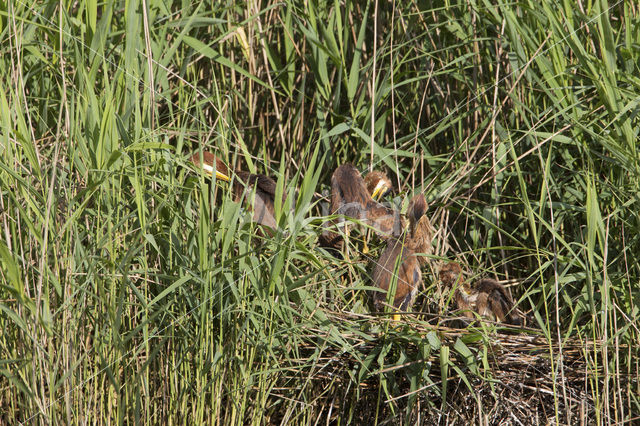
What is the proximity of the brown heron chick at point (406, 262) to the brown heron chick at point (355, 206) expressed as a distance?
0.31ft

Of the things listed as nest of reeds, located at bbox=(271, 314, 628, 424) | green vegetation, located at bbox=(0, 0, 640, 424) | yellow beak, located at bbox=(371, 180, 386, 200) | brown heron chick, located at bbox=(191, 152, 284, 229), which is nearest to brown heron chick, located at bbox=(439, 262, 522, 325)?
green vegetation, located at bbox=(0, 0, 640, 424)

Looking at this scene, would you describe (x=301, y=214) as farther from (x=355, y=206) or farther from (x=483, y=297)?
(x=483, y=297)

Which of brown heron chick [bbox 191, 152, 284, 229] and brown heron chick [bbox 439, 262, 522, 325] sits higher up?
brown heron chick [bbox 191, 152, 284, 229]

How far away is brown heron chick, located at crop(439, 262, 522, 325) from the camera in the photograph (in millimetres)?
3795

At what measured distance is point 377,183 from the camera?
4098 mm

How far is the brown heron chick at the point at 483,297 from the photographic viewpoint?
379cm

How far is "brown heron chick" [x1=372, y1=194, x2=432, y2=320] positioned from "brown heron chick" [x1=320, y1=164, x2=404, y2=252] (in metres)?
0.09

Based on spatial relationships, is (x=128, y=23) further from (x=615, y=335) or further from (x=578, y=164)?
(x=615, y=335)

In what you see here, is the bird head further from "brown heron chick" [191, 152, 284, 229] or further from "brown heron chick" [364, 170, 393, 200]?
"brown heron chick" [364, 170, 393, 200]

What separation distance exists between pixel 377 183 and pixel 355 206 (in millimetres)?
225

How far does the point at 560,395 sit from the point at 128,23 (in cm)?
251

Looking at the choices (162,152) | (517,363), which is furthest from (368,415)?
(162,152)

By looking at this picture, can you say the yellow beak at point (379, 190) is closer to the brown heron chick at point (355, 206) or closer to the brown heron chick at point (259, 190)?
the brown heron chick at point (355, 206)

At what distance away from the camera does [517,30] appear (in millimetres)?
3842
